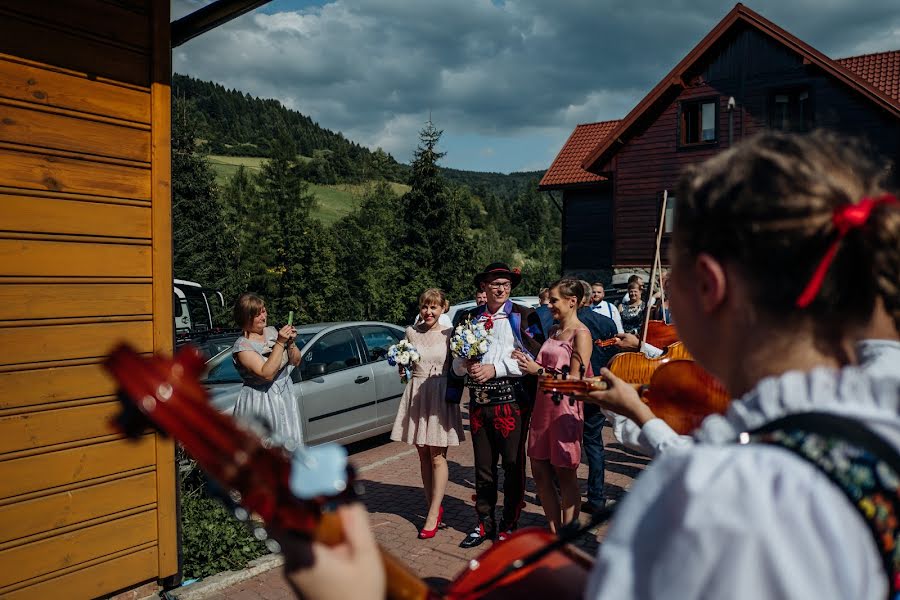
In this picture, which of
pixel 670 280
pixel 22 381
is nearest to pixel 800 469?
pixel 670 280

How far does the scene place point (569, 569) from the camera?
151cm

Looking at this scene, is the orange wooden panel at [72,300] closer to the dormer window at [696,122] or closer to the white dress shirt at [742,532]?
the white dress shirt at [742,532]

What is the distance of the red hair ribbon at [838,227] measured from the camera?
3.24 ft

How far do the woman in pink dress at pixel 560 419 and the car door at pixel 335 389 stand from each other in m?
3.42

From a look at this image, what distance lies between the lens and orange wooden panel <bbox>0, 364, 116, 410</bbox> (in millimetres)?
→ 3246

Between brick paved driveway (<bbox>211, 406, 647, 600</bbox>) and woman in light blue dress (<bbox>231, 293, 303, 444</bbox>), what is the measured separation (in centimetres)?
118

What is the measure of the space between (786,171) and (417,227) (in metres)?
34.3

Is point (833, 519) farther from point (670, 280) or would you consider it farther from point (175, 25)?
point (175, 25)

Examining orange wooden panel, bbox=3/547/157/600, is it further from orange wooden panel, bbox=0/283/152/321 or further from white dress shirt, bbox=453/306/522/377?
white dress shirt, bbox=453/306/522/377

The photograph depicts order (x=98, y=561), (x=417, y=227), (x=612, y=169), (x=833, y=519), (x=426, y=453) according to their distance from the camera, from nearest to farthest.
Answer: (x=833, y=519), (x=98, y=561), (x=426, y=453), (x=612, y=169), (x=417, y=227)

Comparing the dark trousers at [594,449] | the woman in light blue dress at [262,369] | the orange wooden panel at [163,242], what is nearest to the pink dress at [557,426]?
the dark trousers at [594,449]

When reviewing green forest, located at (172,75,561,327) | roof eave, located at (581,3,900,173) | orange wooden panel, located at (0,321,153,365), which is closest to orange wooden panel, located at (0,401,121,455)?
orange wooden panel, located at (0,321,153,365)

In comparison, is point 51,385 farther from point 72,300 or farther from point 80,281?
point 80,281

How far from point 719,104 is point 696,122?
1.06 meters
